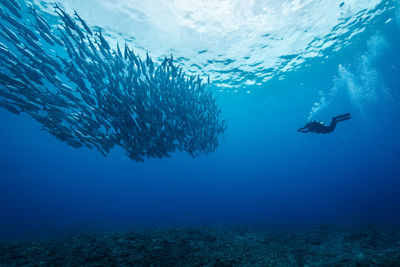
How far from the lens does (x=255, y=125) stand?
179 feet

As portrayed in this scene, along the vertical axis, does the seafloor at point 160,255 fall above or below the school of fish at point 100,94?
below

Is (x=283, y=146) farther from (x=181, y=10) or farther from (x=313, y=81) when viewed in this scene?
(x=181, y=10)

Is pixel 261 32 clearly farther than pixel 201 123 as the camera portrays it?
Yes

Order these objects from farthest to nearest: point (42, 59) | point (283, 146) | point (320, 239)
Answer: point (283, 146) → point (320, 239) → point (42, 59)

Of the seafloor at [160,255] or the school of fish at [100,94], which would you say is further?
the school of fish at [100,94]

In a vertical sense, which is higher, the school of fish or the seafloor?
the school of fish

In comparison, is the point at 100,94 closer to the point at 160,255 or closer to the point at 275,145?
the point at 160,255

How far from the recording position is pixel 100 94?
24.0ft

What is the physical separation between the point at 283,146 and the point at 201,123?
86095 mm

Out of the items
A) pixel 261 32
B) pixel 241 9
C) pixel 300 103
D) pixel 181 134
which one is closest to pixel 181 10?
pixel 241 9

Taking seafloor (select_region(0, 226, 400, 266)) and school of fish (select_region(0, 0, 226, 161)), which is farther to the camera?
school of fish (select_region(0, 0, 226, 161))

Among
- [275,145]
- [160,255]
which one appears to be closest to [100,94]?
[160,255]

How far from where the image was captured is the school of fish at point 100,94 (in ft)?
21.1

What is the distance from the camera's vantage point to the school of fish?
253 inches
